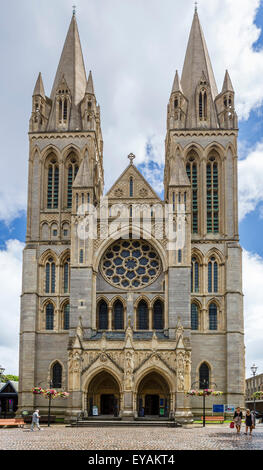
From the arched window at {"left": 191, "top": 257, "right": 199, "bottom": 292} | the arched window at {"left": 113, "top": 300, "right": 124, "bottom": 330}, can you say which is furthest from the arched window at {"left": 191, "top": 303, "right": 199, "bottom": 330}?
the arched window at {"left": 113, "top": 300, "right": 124, "bottom": 330}

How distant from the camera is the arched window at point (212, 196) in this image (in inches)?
2195

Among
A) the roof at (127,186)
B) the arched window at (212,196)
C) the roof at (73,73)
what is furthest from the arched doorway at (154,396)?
the roof at (73,73)

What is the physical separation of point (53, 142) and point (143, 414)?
25.5m

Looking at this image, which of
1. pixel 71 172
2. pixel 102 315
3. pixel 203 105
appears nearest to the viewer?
pixel 102 315

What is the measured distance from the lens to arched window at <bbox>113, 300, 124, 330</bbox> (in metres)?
53.5

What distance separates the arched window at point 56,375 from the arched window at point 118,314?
579 centimetres

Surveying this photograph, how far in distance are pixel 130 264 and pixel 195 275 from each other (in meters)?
5.61

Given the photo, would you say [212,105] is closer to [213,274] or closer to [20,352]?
[213,274]

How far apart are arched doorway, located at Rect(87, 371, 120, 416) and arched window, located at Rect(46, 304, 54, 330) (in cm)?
651

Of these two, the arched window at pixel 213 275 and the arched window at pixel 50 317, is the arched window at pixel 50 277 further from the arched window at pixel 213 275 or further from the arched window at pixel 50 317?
the arched window at pixel 213 275

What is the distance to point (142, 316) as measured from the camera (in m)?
53.5

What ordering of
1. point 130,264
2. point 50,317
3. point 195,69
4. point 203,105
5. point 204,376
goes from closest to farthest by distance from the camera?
point 204,376 < point 130,264 < point 50,317 < point 203,105 < point 195,69

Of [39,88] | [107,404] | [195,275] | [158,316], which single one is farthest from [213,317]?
[39,88]

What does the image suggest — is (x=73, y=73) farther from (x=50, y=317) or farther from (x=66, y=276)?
(x=50, y=317)
